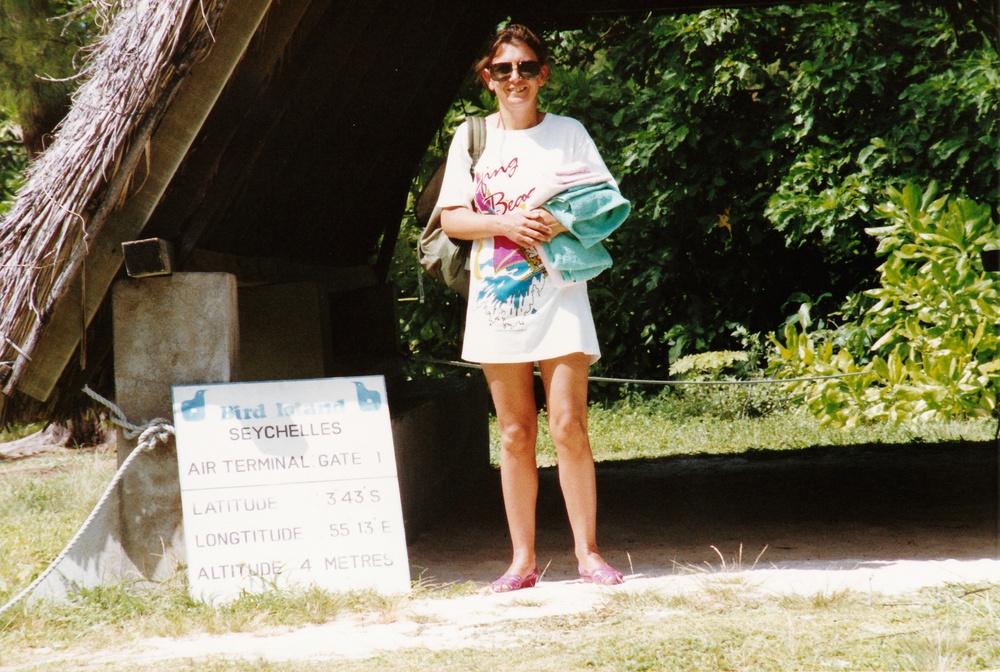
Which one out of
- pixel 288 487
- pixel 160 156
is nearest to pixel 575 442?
pixel 288 487

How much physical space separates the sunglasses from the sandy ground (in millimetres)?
1835

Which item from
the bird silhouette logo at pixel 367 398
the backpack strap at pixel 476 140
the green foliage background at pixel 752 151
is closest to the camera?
the backpack strap at pixel 476 140

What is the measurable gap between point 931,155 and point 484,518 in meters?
6.41

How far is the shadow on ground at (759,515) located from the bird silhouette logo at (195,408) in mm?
1129

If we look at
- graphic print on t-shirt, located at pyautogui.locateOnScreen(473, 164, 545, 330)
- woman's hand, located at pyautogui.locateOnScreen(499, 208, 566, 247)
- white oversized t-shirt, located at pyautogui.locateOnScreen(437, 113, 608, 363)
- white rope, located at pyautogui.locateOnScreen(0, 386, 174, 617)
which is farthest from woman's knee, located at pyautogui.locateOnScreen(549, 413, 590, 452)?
white rope, located at pyautogui.locateOnScreen(0, 386, 174, 617)

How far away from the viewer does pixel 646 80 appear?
12.2m

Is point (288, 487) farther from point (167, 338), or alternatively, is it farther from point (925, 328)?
point (925, 328)

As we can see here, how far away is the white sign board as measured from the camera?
12.9 feet

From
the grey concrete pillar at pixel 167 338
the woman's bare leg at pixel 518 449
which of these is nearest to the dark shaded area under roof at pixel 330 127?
the grey concrete pillar at pixel 167 338

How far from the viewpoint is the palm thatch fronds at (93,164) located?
13.0 ft

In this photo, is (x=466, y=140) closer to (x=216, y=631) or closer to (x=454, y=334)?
(x=216, y=631)

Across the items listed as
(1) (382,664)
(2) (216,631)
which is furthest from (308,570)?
(1) (382,664)

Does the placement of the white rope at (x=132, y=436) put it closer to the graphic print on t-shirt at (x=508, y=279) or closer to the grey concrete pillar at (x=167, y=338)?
the grey concrete pillar at (x=167, y=338)

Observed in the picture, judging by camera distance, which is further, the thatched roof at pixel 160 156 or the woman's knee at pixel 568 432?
the thatched roof at pixel 160 156
